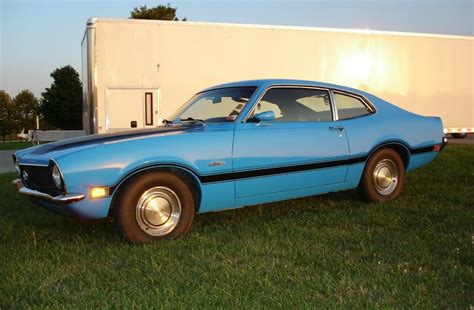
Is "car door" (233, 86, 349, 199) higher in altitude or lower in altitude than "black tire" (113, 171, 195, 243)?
higher

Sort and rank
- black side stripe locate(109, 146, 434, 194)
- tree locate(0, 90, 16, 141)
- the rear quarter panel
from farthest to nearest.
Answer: tree locate(0, 90, 16, 141), the rear quarter panel, black side stripe locate(109, 146, 434, 194)

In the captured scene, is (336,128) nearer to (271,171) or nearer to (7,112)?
(271,171)

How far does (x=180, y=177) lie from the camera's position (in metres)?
4.48

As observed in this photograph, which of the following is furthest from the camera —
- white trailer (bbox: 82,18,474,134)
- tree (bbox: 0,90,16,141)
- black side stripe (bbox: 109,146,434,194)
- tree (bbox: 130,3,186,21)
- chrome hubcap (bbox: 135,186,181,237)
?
tree (bbox: 0,90,16,141)

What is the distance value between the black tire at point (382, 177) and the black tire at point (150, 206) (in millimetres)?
2237

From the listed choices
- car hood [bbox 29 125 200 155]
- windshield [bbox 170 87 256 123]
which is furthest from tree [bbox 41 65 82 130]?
car hood [bbox 29 125 200 155]

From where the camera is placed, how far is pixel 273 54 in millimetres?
11094

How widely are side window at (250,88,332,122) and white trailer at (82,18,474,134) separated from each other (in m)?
5.22

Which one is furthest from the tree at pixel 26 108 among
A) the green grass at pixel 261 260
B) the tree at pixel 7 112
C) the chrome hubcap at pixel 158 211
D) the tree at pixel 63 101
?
the chrome hubcap at pixel 158 211

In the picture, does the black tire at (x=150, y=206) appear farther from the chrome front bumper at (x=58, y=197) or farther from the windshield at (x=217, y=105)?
the windshield at (x=217, y=105)

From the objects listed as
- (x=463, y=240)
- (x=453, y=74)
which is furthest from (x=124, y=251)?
(x=453, y=74)

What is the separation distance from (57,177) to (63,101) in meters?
39.6

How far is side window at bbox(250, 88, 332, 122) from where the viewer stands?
514cm

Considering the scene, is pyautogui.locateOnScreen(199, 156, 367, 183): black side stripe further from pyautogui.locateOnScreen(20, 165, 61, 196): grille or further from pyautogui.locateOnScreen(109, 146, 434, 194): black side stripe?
pyautogui.locateOnScreen(20, 165, 61, 196): grille
